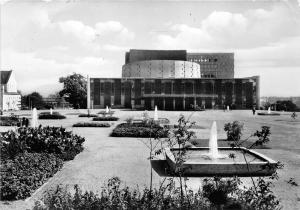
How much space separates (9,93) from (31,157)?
6698cm

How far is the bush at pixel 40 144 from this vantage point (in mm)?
12775

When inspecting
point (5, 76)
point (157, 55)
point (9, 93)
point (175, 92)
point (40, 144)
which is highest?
point (157, 55)

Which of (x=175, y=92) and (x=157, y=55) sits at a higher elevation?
(x=157, y=55)

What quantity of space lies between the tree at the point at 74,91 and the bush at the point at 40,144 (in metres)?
67.7

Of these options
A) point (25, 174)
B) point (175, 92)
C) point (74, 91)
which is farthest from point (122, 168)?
point (74, 91)

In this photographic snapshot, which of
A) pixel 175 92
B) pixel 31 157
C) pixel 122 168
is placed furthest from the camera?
pixel 175 92

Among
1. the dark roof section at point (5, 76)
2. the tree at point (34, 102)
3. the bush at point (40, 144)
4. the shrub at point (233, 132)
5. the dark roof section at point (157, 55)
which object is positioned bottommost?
the bush at point (40, 144)

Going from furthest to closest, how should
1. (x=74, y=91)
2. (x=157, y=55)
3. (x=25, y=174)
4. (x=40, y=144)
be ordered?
(x=157, y=55) < (x=74, y=91) < (x=40, y=144) < (x=25, y=174)

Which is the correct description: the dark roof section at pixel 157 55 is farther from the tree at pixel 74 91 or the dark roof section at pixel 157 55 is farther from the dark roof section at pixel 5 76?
the dark roof section at pixel 5 76

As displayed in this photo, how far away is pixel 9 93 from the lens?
72312 millimetres

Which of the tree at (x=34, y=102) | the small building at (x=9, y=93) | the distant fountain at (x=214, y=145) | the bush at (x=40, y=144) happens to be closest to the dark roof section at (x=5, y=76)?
the small building at (x=9, y=93)

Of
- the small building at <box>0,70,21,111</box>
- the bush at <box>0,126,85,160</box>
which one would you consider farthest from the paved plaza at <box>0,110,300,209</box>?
the small building at <box>0,70,21,111</box>

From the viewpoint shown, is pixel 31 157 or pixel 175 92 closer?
pixel 31 157

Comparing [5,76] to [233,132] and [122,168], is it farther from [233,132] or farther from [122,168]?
[233,132]
